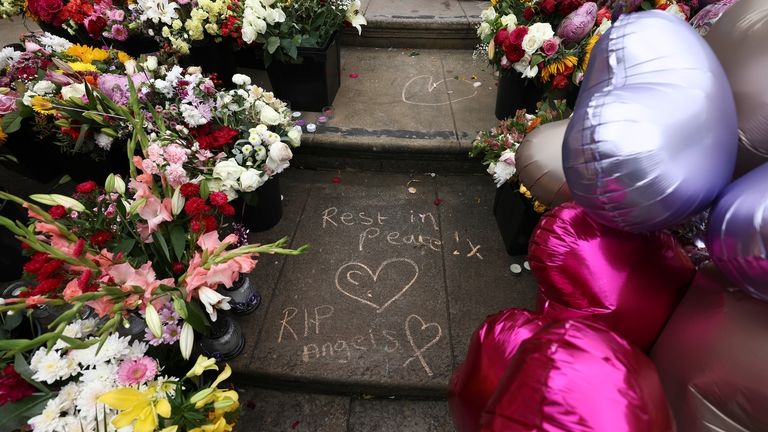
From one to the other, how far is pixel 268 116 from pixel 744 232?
5.30ft

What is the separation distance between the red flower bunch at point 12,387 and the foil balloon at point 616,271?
121 centimetres

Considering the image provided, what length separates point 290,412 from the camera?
154cm

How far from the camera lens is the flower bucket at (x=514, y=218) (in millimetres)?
1736

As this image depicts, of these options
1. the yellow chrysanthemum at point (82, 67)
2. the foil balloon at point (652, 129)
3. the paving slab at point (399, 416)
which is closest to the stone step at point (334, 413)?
the paving slab at point (399, 416)

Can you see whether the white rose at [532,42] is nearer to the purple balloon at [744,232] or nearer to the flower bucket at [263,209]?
the flower bucket at [263,209]

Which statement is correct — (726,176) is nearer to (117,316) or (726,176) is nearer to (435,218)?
(117,316)

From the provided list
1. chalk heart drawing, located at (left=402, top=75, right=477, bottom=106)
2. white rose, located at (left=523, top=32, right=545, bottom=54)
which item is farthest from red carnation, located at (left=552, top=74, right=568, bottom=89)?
chalk heart drawing, located at (left=402, top=75, right=477, bottom=106)

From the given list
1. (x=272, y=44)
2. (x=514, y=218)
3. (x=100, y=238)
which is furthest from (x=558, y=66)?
(x=100, y=238)

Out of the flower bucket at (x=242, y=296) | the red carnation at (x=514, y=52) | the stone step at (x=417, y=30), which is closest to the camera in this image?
the flower bucket at (x=242, y=296)

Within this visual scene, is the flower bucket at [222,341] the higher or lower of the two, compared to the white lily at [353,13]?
lower

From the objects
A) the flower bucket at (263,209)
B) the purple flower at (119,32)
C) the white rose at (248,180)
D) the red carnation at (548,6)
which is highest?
the red carnation at (548,6)

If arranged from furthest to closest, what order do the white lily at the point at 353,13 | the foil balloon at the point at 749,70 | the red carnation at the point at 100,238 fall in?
1. the white lily at the point at 353,13
2. the red carnation at the point at 100,238
3. the foil balloon at the point at 749,70

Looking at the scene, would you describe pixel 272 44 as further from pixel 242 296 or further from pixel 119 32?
pixel 242 296

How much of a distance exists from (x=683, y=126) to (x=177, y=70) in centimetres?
178
